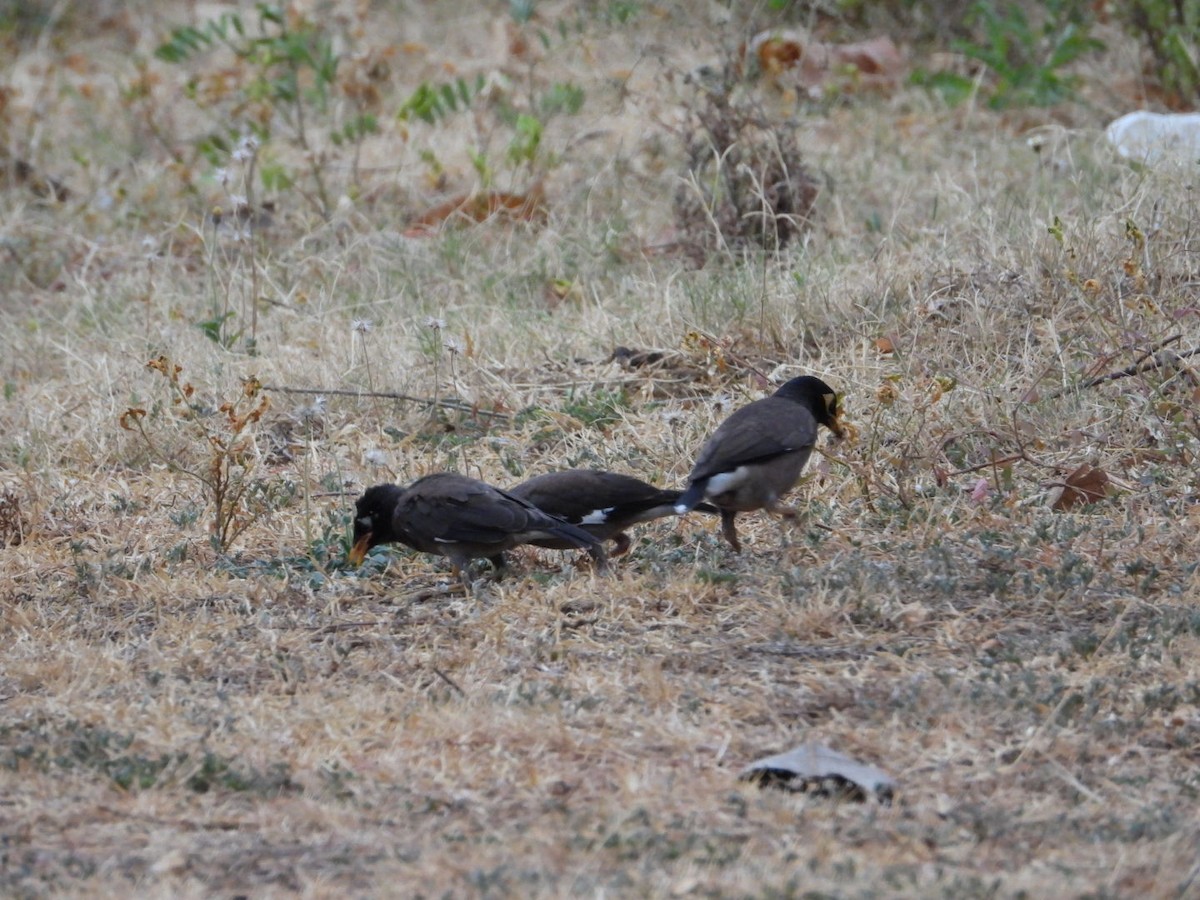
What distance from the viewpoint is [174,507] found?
20.7 ft

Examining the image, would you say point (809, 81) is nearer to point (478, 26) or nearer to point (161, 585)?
point (478, 26)

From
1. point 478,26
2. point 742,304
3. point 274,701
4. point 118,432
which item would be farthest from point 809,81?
point 274,701

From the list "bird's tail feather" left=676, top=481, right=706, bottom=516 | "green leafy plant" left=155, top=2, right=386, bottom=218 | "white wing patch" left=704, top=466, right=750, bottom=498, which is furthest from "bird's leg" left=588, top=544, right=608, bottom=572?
"green leafy plant" left=155, top=2, right=386, bottom=218

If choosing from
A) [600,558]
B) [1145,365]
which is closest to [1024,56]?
[1145,365]

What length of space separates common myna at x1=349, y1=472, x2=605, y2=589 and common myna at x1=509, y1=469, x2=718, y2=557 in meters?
0.08

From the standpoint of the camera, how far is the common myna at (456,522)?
5152 millimetres

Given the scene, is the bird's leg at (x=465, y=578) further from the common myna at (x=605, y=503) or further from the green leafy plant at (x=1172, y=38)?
the green leafy plant at (x=1172, y=38)

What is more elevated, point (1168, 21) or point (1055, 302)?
point (1168, 21)

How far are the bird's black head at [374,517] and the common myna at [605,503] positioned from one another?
1.65ft

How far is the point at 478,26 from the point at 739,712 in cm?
1019

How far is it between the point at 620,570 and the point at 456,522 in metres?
0.56

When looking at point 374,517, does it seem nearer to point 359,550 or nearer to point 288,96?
point 359,550

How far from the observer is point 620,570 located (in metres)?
5.28

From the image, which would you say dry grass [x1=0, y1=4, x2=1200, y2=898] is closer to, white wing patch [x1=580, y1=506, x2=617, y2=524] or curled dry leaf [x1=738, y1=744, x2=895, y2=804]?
curled dry leaf [x1=738, y1=744, x2=895, y2=804]
